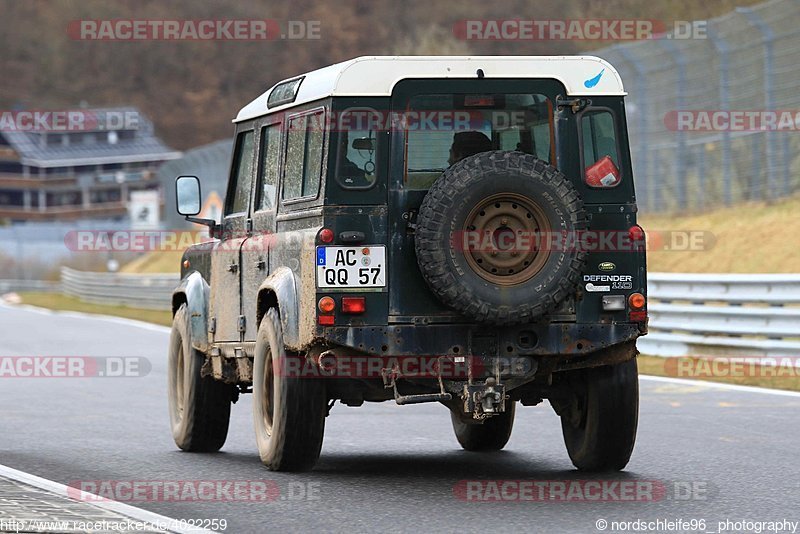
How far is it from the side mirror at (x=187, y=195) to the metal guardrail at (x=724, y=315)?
8213mm

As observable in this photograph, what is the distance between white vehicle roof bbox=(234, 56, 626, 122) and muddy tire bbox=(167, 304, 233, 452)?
8.89 feet

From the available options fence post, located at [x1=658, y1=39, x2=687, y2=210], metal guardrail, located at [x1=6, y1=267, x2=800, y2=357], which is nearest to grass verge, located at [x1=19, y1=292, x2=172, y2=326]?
fence post, located at [x1=658, y1=39, x2=687, y2=210]

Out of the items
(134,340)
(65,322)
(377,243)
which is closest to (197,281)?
(377,243)

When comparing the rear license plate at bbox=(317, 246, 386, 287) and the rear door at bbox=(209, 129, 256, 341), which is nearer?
the rear license plate at bbox=(317, 246, 386, 287)

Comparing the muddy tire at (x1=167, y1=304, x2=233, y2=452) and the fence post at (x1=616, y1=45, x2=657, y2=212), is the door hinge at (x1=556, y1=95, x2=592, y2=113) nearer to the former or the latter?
the muddy tire at (x1=167, y1=304, x2=233, y2=452)

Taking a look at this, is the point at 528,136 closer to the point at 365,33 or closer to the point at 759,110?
the point at 759,110

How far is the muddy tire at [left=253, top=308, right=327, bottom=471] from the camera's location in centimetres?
915

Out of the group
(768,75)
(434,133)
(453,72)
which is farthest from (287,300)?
(768,75)

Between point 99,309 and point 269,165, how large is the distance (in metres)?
34.3
